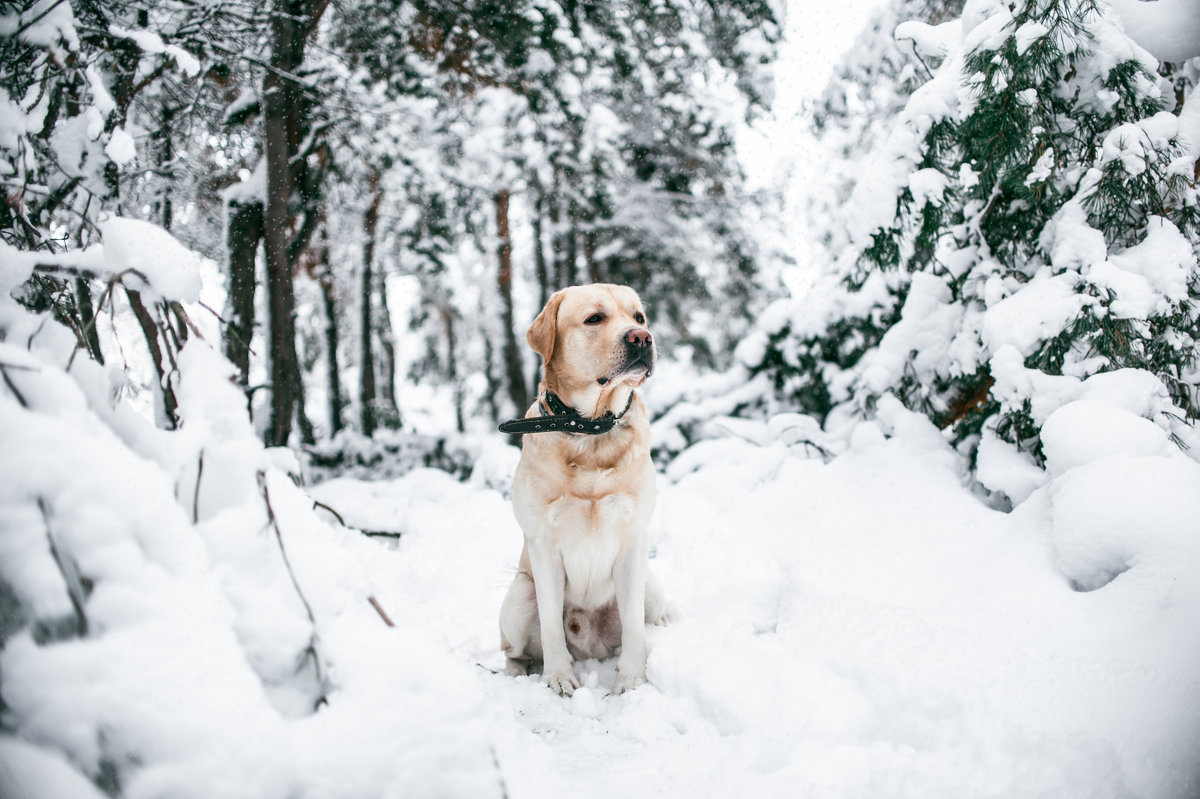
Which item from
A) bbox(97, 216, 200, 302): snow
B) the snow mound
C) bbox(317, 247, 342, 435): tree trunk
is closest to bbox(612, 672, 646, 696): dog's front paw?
the snow mound

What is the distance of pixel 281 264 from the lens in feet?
18.8

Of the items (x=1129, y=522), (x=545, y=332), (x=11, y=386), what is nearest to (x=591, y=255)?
(x=545, y=332)

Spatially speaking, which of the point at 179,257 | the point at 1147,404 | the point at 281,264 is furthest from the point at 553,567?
the point at 281,264

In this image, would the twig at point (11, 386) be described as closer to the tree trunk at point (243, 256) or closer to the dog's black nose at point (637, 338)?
the dog's black nose at point (637, 338)

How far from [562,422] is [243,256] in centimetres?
476

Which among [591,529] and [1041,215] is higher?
[1041,215]

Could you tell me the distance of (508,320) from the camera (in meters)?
11.1

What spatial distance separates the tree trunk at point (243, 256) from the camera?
17.9ft

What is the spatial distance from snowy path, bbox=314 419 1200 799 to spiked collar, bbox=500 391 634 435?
91cm

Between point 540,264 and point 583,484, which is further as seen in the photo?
point 540,264

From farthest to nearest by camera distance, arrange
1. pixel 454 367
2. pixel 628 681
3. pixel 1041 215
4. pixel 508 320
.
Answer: pixel 454 367
pixel 508 320
pixel 1041 215
pixel 628 681

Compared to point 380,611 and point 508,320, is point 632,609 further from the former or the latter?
point 508,320

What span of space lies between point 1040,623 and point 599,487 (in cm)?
160

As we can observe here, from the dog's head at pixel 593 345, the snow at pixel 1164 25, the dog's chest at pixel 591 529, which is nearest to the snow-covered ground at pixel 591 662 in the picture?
the dog's chest at pixel 591 529
